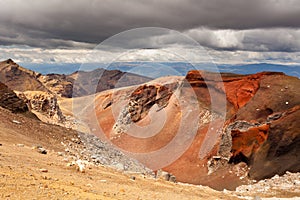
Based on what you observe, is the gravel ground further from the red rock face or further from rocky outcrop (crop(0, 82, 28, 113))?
the red rock face

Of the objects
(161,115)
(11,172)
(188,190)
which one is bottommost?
(161,115)

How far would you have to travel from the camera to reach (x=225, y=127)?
4666 centimetres

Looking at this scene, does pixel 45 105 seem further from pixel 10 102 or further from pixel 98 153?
pixel 98 153

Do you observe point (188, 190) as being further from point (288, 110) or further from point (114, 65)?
point (288, 110)

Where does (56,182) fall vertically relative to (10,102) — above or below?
above

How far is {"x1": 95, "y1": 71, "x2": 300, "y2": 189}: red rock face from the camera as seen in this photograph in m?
35.5

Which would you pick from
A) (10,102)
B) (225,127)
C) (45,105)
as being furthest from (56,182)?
(45,105)

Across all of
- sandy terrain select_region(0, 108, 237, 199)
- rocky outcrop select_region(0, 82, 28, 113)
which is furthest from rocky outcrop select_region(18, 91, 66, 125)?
sandy terrain select_region(0, 108, 237, 199)

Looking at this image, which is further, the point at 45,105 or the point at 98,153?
the point at 45,105

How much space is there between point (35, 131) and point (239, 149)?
76.3 ft

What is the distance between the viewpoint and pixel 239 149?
41156 millimetres

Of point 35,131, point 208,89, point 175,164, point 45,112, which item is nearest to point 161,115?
point 208,89

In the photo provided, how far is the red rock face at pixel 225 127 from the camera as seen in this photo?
35469 millimetres

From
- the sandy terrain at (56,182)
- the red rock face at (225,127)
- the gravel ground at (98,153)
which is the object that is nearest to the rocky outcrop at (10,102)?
the gravel ground at (98,153)
